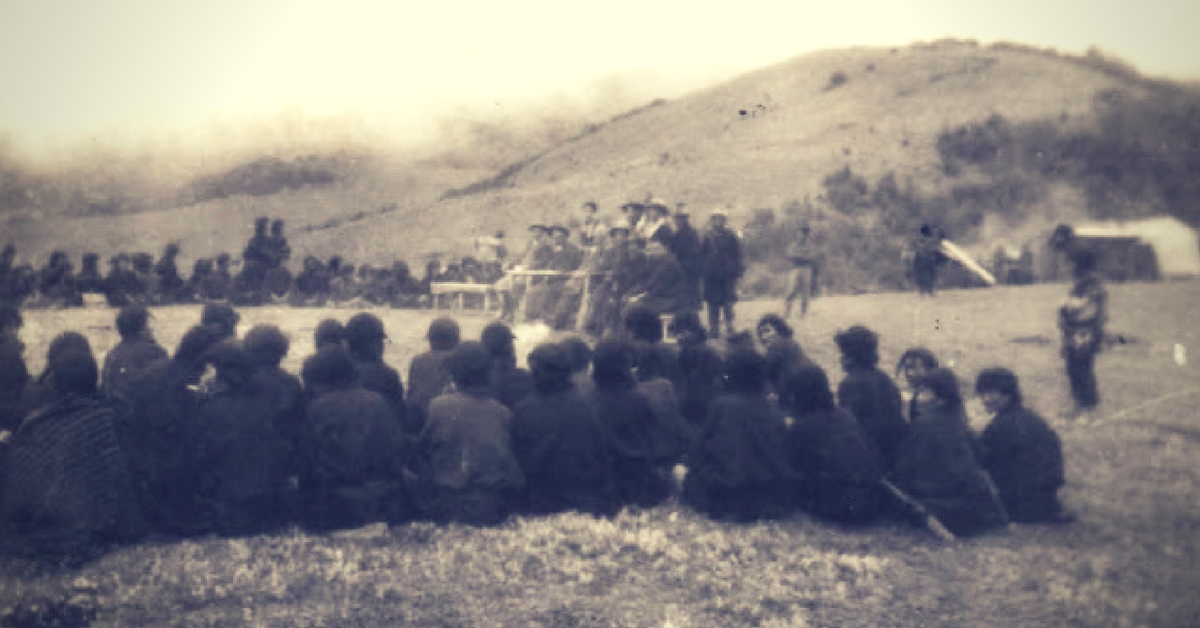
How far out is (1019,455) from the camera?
527cm

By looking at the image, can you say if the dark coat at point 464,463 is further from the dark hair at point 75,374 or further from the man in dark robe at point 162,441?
the dark hair at point 75,374

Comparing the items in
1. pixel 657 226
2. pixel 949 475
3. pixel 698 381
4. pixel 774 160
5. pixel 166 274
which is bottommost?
pixel 949 475

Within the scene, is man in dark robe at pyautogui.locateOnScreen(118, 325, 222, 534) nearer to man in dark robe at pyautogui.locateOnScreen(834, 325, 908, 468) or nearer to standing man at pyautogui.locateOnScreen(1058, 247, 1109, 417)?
man in dark robe at pyautogui.locateOnScreen(834, 325, 908, 468)

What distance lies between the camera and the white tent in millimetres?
5578

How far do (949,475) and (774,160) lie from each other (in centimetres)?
387

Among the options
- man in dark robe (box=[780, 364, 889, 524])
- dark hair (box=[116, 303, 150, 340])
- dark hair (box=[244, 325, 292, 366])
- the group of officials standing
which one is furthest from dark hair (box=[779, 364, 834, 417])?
dark hair (box=[116, 303, 150, 340])

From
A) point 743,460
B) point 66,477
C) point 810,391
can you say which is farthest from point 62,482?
point 810,391

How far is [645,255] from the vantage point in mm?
10172

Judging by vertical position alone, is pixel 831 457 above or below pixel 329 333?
below

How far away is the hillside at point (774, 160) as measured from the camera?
6613 millimetres

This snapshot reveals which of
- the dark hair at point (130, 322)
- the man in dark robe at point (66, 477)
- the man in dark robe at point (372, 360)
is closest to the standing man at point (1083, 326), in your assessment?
the man in dark robe at point (372, 360)

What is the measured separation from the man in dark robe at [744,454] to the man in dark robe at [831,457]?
0.40 feet

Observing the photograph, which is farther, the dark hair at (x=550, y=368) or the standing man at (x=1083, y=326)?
the standing man at (x=1083, y=326)

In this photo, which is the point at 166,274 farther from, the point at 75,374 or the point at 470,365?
the point at 470,365
